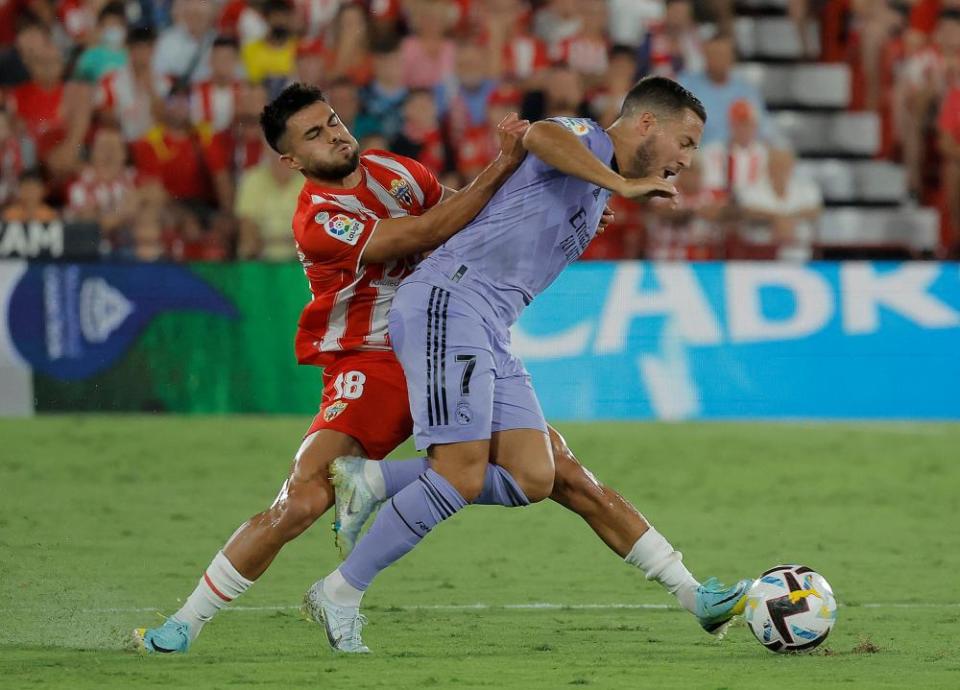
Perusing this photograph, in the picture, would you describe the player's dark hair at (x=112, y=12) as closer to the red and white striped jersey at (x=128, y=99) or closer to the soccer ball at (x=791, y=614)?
the red and white striped jersey at (x=128, y=99)

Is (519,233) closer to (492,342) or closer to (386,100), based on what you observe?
(492,342)

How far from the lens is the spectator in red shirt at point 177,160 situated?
1496 cm

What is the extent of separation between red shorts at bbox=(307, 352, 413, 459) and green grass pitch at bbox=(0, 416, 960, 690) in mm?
780

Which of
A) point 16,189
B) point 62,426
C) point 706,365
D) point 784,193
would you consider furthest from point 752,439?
point 16,189

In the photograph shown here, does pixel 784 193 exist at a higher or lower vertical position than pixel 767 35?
lower

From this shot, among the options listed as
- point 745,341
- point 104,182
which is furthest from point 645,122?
point 104,182

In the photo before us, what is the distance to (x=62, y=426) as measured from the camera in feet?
43.8

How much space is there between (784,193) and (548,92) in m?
2.29

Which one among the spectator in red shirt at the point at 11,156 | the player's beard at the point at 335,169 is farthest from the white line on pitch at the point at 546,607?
the spectator in red shirt at the point at 11,156

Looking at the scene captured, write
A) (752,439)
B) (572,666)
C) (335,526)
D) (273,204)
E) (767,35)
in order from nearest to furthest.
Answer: (572,666) → (335,526) → (752,439) → (273,204) → (767,35)

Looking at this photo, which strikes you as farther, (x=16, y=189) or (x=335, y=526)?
(x=16, y=189)

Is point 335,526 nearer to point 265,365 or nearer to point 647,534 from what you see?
point 647,534

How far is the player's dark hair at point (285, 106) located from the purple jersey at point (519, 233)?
0.78 meters

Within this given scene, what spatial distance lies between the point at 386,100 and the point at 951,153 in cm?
540
